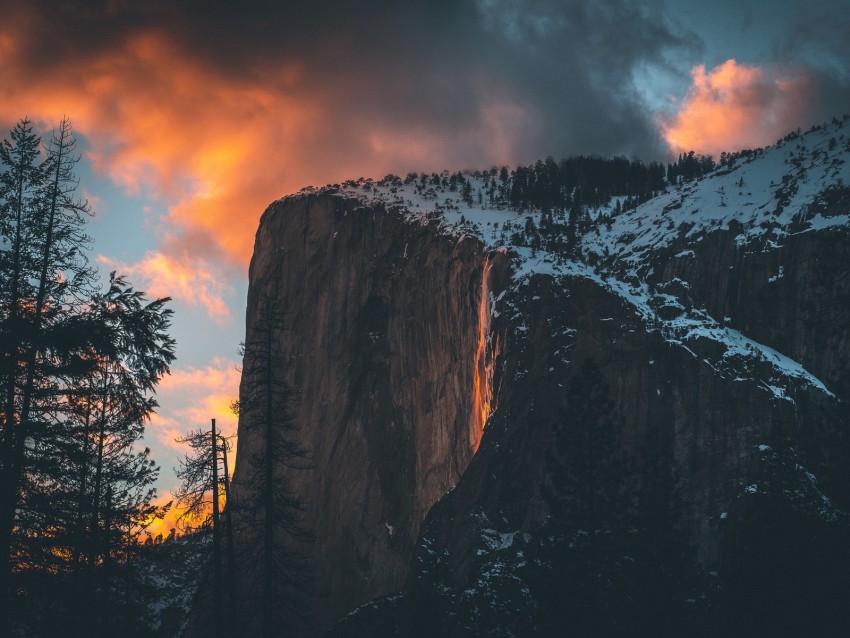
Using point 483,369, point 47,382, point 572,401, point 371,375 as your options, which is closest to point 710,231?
point 483,369

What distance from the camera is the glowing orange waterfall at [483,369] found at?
53562 millimetres

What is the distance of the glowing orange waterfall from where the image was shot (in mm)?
53562

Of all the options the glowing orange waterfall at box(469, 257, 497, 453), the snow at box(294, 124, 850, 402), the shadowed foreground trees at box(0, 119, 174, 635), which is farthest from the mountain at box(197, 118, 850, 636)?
the shadowed foreground trees at box(0, 119, 174, 635)

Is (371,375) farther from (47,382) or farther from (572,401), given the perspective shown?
(47,382)

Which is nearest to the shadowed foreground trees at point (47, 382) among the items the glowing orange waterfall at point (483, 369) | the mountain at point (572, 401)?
the mountain at point (572, 401)

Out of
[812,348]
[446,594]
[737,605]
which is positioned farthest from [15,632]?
[812,348]

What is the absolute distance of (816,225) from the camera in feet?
165

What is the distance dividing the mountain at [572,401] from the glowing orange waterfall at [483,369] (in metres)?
0.36

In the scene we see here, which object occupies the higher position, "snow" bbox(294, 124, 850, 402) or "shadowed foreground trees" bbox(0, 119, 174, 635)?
"snow" bbox(294, 124, 850, 402)

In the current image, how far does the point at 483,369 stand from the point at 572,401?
85.8 ft

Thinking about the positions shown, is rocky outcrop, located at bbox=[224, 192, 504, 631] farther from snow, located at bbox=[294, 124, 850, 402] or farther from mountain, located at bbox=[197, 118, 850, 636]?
snow, located at bbox=[294, 124, 850, 402]

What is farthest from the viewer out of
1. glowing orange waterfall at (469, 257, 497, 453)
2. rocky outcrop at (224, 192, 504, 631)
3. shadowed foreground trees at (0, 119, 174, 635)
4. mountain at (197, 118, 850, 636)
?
rocky outcrop at (224, 192, 504, 631)

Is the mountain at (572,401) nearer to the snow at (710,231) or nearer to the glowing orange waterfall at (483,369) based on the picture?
the snow at (710,231)

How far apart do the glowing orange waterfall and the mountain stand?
0.36 meters
